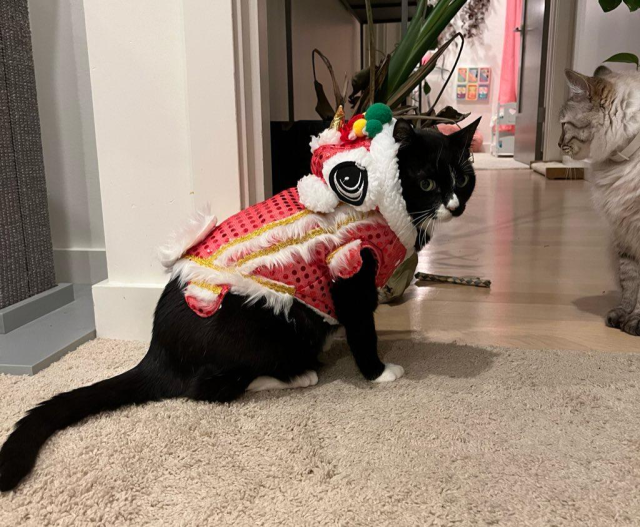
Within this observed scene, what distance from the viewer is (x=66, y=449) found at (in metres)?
0.74

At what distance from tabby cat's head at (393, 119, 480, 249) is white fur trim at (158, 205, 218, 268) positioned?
13.4 inches

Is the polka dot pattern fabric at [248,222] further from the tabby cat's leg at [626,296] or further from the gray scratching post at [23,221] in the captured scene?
the tabby cat's leg at [626,296]

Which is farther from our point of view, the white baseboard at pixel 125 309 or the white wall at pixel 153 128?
the white baseboard at pixel 125 309

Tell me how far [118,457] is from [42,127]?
3.74 ft

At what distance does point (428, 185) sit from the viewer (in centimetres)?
87

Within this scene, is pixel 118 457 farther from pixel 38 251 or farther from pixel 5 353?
pixel 38 251

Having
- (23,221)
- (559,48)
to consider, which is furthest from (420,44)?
(559,48)

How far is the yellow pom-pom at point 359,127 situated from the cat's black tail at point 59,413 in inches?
20.4

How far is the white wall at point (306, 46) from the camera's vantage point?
183 centimetres

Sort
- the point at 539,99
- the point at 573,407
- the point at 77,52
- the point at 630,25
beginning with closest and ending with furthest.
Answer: the point at 573,407 < the point at 77,52 < the point at 630,25 < the point at 539,99

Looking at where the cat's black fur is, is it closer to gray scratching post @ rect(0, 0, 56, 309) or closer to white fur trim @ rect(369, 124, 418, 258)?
white fur trim @ rect(369, 124, 418, 258)

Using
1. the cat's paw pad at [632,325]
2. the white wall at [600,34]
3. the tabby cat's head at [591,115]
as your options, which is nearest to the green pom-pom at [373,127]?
the tabby cat's head at [591,115]

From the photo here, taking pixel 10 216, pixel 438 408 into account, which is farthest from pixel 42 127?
pixel 438 408

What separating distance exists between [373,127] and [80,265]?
1.08 meters
